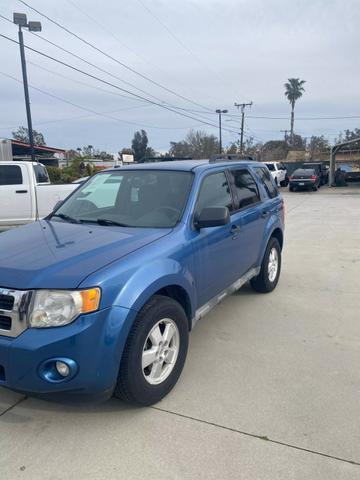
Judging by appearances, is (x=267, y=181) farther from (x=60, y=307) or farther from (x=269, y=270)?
(x=60, y=307)

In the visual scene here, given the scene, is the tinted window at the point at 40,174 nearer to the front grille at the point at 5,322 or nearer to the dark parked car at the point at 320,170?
the front grille at the point at 5,322

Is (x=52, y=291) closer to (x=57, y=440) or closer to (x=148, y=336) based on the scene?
(x=148, y=336)


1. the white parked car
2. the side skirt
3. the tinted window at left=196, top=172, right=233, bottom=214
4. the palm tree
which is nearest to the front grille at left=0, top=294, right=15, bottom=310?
the side skirt

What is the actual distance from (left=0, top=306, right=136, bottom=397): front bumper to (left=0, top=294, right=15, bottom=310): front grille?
0.58ft

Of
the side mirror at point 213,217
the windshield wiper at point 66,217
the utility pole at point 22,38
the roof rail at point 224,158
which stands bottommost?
the windshield wiper at point 66,217

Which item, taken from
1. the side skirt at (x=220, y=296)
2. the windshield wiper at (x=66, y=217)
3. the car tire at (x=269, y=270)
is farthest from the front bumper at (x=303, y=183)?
the windshield wiper at (x=66, y=217)

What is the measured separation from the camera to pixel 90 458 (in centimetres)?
244

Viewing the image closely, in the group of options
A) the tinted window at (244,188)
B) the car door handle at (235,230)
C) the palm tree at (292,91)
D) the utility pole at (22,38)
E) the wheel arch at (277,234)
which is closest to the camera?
the car door handle at (235,230)

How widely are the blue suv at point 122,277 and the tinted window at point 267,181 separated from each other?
0.85 meters

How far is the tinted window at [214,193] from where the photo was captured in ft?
12.3

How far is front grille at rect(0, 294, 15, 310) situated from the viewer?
249 centimetres

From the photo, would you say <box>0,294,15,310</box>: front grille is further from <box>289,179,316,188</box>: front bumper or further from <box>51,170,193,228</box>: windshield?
<box>289,179,316,188</box>: front bumper

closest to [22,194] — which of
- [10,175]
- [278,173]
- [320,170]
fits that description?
[10,175]

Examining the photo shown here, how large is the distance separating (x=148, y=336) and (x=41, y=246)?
1.02 meters
